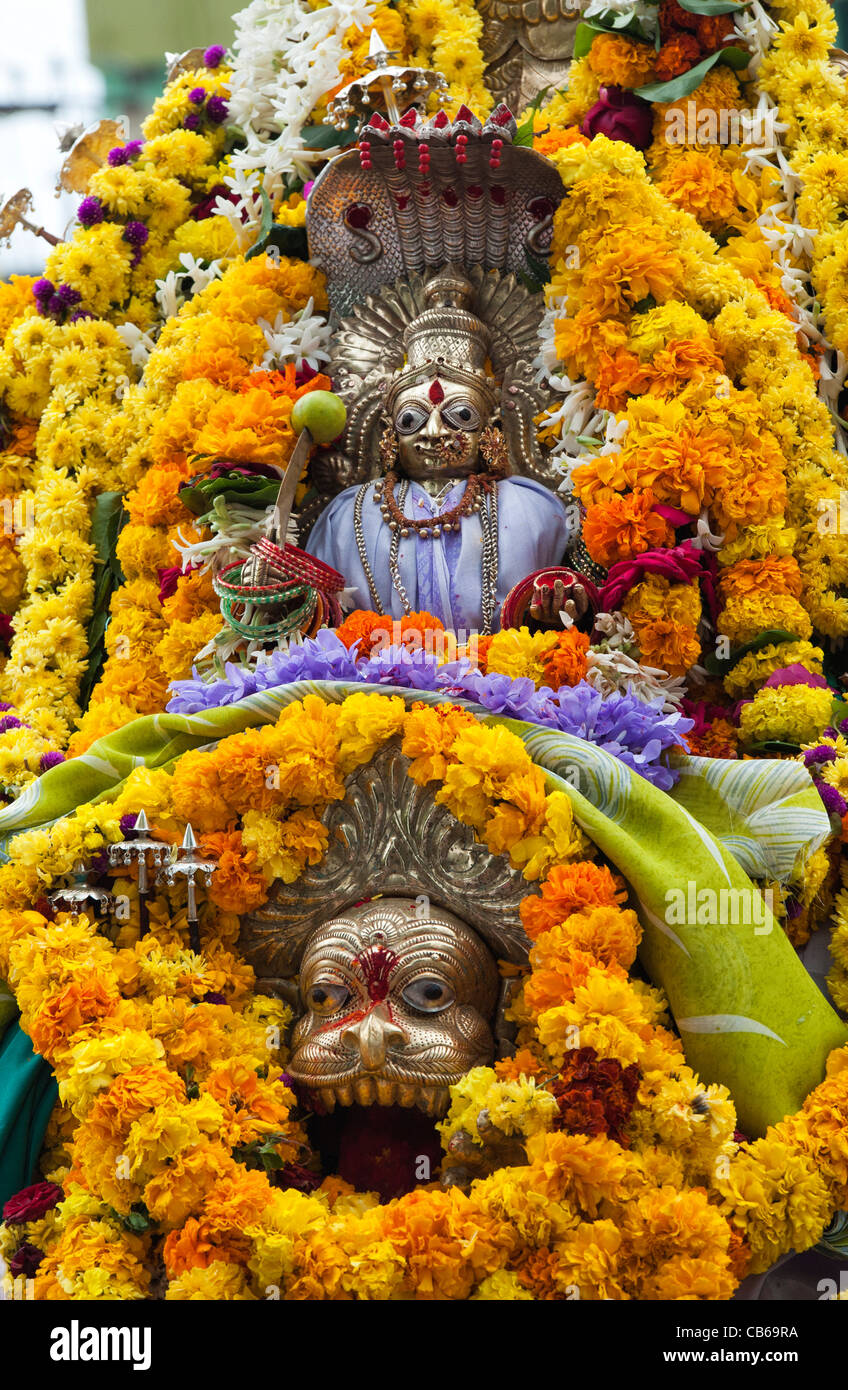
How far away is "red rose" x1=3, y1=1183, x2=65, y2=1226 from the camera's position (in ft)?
13.5

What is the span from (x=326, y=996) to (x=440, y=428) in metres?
2.33

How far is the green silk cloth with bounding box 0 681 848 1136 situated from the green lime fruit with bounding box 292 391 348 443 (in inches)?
58.9

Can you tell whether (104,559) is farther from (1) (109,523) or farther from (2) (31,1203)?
(2) (31,1203)

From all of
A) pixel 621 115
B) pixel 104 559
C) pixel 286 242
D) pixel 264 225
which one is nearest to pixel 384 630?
pixel 104 559

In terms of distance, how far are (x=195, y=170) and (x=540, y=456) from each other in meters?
2.21

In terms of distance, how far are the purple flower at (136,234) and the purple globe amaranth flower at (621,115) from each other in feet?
6.43

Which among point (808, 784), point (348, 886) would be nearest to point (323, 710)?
point (348, 886)

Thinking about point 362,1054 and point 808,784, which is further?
point 808,784

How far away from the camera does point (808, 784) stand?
4566mm

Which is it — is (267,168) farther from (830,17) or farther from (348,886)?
(348,886)

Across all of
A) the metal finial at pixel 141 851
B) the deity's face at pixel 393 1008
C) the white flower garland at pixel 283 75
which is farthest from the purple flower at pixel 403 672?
the white flower garland at pixel 283 75

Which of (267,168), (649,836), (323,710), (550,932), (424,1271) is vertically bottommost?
(424,1271)

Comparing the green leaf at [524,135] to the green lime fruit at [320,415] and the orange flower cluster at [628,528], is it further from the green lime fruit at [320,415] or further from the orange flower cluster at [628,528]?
the orange flower cluster at [628,528]

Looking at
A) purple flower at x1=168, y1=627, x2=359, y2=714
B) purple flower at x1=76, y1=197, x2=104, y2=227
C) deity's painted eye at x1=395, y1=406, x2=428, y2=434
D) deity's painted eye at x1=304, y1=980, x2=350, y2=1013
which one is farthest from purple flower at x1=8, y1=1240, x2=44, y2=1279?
purple flower at x1=76, y1=197, x2=104, y2=227
